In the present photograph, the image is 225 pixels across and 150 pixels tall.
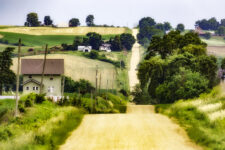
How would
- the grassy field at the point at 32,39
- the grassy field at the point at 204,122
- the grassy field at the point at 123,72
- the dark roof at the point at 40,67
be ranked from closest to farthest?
the grassy field at the point at 204,122
the dark roof at the point at 40,67
the grassy field at the point at 123,72
the grassy field at the point at 32,39

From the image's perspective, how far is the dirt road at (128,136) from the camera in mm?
23531

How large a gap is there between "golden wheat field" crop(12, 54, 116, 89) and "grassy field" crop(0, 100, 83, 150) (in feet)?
290

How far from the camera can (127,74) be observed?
15525 cm

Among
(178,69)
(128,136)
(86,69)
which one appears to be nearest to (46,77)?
(86,69)

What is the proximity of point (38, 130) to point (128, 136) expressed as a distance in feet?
15.9

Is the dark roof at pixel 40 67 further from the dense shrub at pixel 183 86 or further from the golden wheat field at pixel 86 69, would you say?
the dense shrub at pixel 183 86

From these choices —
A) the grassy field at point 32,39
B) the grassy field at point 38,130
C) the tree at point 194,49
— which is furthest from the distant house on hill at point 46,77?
the grassy field at point 38,130

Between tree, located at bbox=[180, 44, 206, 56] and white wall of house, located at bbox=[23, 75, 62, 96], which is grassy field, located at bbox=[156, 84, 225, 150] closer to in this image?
tree, located at bbox=[180, 44, 206, 56]

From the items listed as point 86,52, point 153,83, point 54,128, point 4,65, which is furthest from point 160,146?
point 86,52

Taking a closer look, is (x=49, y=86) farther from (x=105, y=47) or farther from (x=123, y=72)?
(x=105, y=47)

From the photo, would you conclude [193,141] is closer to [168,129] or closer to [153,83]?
[168,129]

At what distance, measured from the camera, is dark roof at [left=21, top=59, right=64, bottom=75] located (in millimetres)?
116181

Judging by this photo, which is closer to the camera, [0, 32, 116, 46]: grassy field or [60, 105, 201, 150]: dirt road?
[60, 105, 201, 150]: dirt road

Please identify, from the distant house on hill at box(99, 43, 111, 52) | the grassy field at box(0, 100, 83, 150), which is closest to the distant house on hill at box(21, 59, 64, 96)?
the distant house on hill at box(99, 43, 111, 52)
